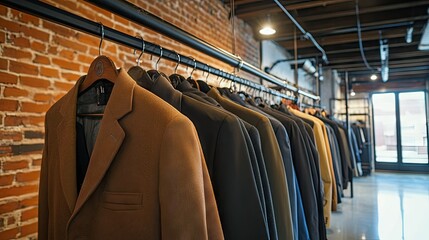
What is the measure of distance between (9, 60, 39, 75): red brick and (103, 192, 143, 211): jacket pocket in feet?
3.91

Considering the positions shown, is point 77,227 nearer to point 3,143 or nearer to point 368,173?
point 3,143

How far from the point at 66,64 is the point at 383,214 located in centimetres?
457

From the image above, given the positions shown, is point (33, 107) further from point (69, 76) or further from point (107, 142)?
point (107, 142)

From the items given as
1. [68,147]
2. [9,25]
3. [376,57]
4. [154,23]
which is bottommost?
[68,147]

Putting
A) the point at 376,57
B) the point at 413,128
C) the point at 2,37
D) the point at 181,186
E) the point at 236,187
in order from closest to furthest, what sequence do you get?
the point at 181,186
the point at 236,187
the point at 2,37
the point at 376,57
the point at 413,128

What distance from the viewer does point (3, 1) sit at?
0.81m

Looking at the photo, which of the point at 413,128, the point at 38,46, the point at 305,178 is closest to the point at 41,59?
the point at 38,46

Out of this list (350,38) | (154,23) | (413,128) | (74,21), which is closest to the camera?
(74,21)

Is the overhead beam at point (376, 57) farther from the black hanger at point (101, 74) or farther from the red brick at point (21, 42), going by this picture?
the black hanger at point (101, 74)

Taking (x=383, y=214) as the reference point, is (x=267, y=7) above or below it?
above

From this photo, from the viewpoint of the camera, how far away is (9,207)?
1.65 m

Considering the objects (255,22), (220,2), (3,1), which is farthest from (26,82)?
(255,22)

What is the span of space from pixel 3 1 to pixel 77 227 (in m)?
0.70

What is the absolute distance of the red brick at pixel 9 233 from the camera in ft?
5.29
